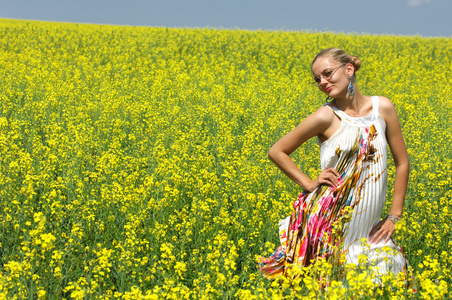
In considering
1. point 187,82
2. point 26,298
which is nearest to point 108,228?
point 26,298

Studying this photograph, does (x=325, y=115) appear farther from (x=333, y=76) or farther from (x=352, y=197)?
(x=352, y=197)

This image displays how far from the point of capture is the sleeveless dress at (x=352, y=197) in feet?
8.24

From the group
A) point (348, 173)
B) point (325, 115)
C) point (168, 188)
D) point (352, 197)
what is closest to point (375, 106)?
point (325, 115)

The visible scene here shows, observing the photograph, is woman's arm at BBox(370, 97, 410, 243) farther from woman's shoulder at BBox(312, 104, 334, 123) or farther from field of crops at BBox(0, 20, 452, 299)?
woman's shoulder at BBox(312, 104, 334, 123)

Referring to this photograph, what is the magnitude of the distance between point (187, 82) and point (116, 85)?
73.5 inches

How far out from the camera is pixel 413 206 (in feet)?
13.8

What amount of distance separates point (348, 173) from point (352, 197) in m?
0.15

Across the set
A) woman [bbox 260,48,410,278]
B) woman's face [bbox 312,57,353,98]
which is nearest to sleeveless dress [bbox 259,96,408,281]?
woman [bbox 260,48,410,278]

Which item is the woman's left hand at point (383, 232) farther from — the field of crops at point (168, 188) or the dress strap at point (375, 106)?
the dress strap at point (375, 106)

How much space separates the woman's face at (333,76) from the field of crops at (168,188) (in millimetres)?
902

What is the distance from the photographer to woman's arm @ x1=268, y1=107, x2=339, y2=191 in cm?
258

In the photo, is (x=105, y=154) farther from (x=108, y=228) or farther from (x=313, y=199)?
(x=313, y=199)

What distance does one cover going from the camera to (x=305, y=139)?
2.70 m

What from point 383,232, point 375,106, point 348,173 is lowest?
point 383,232
